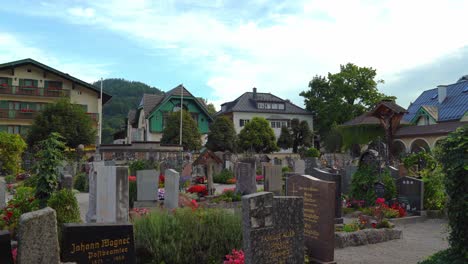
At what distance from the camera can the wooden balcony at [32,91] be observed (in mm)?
43344

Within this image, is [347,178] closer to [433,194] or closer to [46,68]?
[433,194]

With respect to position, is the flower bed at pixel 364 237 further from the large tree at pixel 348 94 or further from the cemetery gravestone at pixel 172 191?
the large tree at pixel 348 94

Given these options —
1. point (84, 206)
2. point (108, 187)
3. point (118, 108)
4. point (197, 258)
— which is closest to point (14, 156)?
point (84, 206)

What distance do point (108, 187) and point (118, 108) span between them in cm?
7671

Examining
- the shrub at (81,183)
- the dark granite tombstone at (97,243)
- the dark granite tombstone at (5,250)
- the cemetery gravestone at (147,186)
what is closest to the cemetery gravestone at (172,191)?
the cemetery gravestone at (147,186)

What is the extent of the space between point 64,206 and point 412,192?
422 inches

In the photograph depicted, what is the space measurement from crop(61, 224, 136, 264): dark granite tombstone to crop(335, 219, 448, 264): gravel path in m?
4.19

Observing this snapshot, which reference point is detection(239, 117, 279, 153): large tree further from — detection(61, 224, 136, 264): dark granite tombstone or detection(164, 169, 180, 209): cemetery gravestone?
detection(61, 224, 136, 264): dark granite tombstone

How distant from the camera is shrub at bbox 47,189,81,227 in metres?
8.43

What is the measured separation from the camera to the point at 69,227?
579cm

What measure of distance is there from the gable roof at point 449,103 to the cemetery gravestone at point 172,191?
39.9 meters

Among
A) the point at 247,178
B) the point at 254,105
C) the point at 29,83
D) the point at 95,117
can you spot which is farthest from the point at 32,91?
the point at 247,178

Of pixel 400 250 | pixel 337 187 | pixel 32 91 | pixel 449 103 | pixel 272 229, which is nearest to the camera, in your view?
pixel 272 229

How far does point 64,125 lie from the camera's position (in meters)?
38.8
